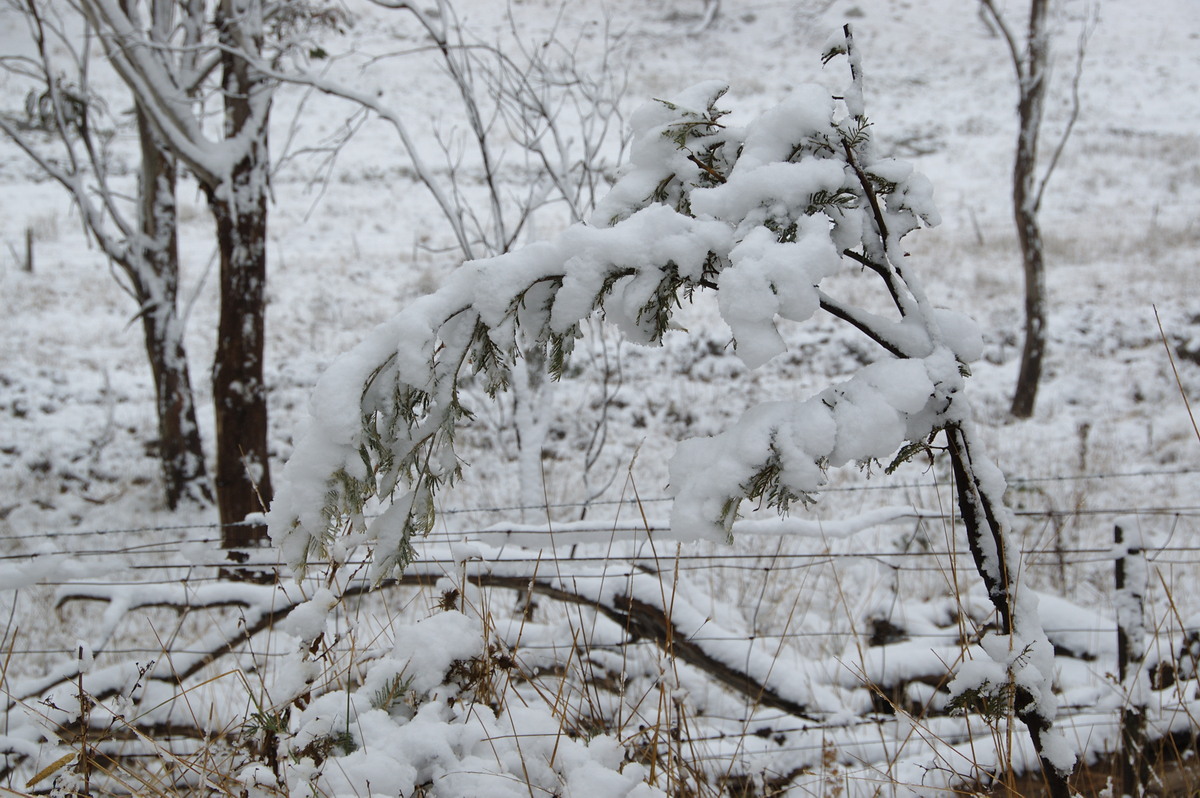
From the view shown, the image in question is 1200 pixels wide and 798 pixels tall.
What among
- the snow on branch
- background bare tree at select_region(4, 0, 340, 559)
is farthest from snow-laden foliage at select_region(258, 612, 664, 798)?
background bare tree at select_region(4, 0, 340, 559)

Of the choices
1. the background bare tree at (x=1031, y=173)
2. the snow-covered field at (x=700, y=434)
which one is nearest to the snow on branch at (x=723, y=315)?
the snow-covered field at (x=700, y=434)

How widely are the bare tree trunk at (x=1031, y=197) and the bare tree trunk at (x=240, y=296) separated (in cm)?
684

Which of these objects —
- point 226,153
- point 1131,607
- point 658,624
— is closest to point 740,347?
point 658,624

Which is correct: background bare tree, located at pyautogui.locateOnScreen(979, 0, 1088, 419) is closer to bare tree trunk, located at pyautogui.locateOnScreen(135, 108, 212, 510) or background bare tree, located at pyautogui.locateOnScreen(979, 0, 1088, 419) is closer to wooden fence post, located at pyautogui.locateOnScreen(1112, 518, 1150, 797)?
wooden fence post, located at pyautogui.locateOnScreen(1112, 518, 1150, 797)

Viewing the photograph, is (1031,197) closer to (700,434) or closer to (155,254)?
(700,434)

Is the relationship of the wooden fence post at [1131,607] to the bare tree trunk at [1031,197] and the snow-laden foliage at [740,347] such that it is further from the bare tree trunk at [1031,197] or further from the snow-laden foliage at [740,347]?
the bare tree trunk at [1031,197]

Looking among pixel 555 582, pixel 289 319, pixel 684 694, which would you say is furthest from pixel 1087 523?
pixel 289 319

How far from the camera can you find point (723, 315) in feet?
3.73

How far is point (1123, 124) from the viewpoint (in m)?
21.8

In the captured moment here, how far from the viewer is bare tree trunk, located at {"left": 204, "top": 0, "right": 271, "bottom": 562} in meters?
Answer: 4.55

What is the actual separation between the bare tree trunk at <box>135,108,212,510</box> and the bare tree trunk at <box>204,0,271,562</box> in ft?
5.89

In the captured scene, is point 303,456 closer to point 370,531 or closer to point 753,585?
point 370,531

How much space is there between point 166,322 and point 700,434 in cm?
524

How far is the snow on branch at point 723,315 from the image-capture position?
1.13 meters
